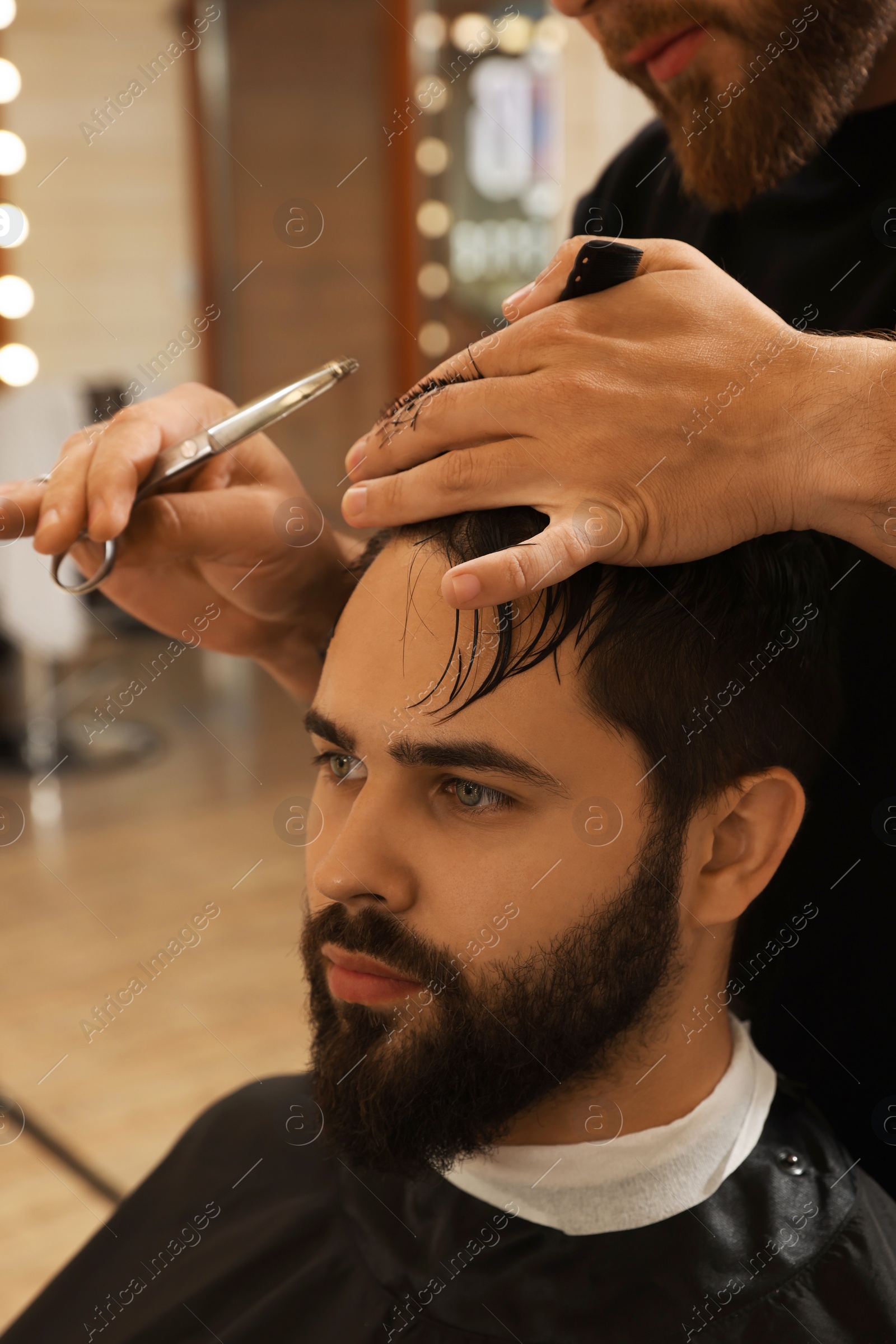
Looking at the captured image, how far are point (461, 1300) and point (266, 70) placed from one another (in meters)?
6.11

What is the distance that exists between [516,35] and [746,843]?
443cm

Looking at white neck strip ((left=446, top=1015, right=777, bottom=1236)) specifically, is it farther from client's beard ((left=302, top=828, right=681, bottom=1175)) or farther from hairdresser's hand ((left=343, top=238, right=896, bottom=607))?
hairdresser's hand ((left=343, top=238, right=896, bottom=607))

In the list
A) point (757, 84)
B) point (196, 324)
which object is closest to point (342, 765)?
point (757, 84)

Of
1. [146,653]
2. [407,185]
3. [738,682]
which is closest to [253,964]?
[738,682]

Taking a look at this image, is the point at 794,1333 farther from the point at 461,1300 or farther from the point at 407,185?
the point at 407,185

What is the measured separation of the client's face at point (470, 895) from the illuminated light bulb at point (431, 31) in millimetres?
4901

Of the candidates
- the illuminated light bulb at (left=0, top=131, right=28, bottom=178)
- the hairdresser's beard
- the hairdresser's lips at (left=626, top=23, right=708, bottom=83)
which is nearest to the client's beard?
the hairdresser's beard

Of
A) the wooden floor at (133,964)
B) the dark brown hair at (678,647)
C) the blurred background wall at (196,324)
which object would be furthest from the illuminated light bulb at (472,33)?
the dark brown hair at (678,647)

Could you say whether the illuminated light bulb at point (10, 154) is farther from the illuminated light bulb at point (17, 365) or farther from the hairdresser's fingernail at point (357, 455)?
the hairdresser's fingernail at point (357, 455)

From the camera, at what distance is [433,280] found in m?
5.59

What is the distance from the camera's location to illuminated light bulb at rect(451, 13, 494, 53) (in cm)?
488

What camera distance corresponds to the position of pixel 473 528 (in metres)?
1.08

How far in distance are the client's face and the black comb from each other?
0.95 feet

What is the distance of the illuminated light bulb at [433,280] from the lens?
553cm
